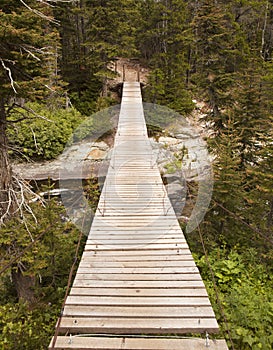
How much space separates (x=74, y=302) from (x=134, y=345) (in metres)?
0.76

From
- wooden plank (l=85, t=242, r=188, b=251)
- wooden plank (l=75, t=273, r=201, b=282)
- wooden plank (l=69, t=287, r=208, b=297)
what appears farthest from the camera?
wooden plank (l=85, t=242, r=188, b=251)

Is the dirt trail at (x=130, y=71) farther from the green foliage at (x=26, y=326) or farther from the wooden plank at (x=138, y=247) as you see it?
the green foliage at (x=26, y=326)

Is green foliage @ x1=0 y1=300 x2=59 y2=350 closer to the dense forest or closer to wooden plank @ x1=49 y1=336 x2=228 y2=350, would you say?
the dense forest

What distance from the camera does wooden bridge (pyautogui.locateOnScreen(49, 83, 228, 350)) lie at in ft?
7.82

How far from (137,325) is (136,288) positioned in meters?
0.50

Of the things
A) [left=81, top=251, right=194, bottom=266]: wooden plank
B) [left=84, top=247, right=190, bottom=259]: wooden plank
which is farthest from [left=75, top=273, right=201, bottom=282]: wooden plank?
[left=84, top=247, right=190, bottom=259]: wooden plank

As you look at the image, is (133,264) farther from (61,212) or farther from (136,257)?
(61,212)

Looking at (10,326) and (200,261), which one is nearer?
(10,326)

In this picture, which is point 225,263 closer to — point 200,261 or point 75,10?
point 200,261

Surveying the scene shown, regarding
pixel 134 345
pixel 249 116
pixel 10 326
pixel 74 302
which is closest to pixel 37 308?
pixel 10 326

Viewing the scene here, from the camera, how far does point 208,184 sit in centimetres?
523

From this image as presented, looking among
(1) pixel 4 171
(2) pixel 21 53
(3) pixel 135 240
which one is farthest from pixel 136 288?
(2) pixel 21 53

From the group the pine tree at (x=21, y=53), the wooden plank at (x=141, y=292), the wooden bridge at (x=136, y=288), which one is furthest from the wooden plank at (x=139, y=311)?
the pine tree at (x=21, y=53)

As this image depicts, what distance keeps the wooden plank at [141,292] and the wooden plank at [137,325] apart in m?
0.32
